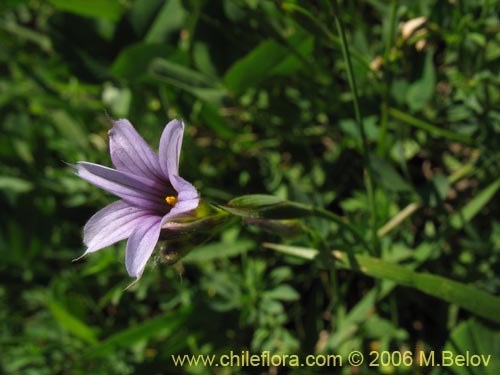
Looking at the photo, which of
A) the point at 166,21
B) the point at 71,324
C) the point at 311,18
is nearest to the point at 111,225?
the point at 311,18

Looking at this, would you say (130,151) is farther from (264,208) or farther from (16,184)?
(16,184)

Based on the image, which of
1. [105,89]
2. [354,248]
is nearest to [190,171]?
[105,89]

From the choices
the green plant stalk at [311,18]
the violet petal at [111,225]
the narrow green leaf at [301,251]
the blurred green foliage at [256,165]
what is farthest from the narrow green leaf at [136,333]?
the green plant stalk at [311,18]

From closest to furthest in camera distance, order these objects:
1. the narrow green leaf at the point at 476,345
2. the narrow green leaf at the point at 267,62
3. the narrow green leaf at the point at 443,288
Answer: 1. the narrow green leaf at the point at 443,288
2. the narrow green leaf at the point at 476,345
3. the narrow green leaf at the point at 267,62

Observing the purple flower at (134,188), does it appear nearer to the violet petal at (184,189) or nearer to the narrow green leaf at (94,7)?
the violet petal at (184,189)

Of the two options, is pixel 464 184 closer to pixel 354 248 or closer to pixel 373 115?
pixel 373 115

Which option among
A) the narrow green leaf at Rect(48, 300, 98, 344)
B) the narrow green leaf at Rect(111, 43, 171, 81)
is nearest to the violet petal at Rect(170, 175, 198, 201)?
the narrow green leaf at Rect(111, 43, 171, 81)

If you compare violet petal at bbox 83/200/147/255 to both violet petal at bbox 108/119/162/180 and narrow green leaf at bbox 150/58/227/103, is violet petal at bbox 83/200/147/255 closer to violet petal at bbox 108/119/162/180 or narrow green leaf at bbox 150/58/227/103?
violet petal at bbox 108/119/162/180
